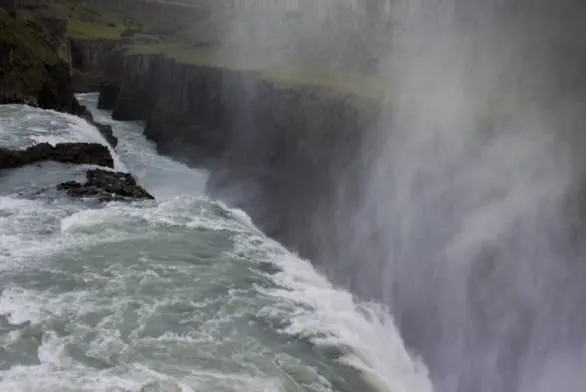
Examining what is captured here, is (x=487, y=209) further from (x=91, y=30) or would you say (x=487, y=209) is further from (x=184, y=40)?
(x=91, y=30)

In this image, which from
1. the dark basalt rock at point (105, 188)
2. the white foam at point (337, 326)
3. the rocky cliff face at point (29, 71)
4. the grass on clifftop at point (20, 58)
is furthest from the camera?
the grass on clifftop at point (20, 58)

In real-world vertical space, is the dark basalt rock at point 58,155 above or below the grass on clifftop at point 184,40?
below

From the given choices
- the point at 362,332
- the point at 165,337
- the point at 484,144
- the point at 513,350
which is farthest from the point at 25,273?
the point at 484,144

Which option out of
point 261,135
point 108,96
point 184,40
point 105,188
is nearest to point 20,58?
point 261,135

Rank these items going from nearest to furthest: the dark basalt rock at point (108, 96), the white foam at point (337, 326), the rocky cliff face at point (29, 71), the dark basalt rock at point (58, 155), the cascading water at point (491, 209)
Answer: the white foam at point (337, 326), the cascading water at point (491, 209), the dark basalt rock at point (58, 155), the rocky cliff face at point (29, 71), the dark basalt rock at point (108, 96)

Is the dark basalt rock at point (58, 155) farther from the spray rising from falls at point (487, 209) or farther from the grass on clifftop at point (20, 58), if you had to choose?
the grass on clifftop at point (20, 58)

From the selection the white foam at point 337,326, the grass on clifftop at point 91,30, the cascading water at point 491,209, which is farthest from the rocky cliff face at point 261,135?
the grass on clifftop at point 91,30
